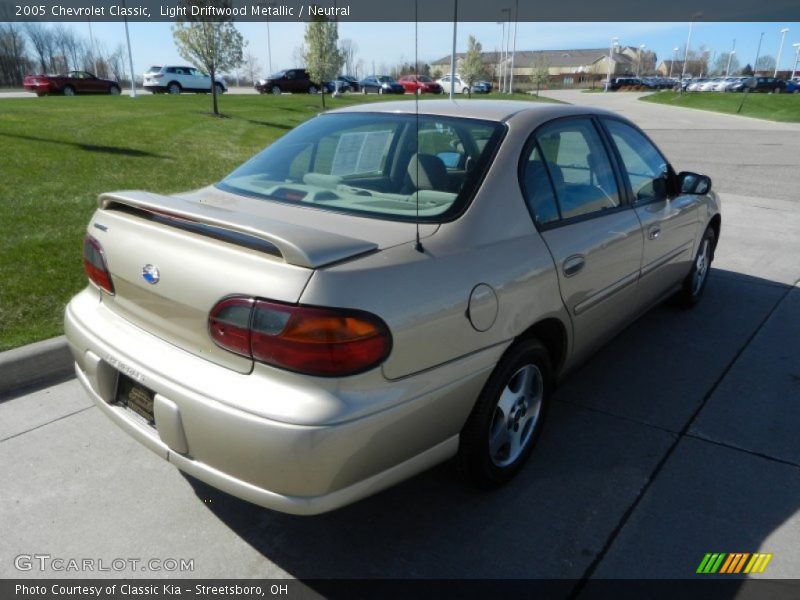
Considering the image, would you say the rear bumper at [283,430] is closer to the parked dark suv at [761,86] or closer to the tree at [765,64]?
the parked dark suv at [761,86]

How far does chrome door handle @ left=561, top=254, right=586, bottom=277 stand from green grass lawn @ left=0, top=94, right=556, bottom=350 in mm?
3154

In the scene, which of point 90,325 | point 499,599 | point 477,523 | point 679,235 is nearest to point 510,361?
point 477,523

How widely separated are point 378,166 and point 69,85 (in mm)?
33678

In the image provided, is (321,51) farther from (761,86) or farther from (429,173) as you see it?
(761,86)

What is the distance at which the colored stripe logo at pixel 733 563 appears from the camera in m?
2.34

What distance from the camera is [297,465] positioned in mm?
1894

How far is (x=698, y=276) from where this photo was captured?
501cm

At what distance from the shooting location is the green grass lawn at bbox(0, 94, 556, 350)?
4477mm

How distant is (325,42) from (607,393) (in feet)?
75.1

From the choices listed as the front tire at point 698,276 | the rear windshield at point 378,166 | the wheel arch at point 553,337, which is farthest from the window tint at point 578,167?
the front tire at point 698,276

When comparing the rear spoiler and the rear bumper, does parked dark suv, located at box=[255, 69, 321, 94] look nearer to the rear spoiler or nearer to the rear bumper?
the rear spoiler

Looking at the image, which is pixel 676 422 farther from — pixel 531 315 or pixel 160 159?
pixel 160 159

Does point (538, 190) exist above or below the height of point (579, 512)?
above

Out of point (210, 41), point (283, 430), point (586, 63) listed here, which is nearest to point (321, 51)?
point (210, 41)
